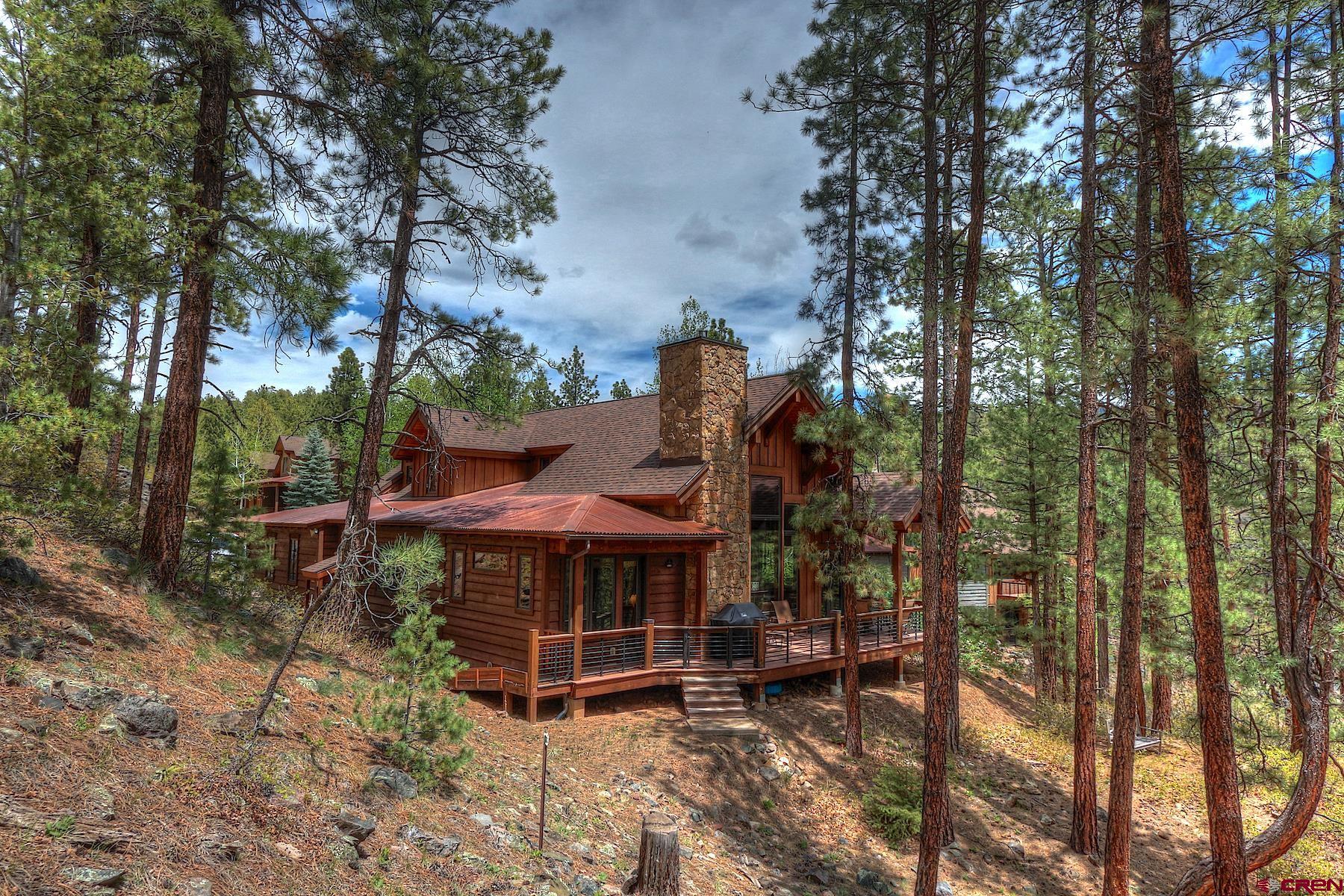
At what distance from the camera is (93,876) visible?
3580 mm

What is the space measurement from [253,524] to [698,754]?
7.75 metres

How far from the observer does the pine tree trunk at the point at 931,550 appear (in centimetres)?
820

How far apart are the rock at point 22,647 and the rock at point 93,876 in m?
2.77

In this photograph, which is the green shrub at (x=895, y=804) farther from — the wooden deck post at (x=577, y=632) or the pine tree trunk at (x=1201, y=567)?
the wooden deck post at (x=577, y=632)

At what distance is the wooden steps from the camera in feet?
38.6

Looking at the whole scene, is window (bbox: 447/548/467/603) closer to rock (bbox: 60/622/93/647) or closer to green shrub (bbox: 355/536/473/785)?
green shrub (bbox: 355/536/473/785)

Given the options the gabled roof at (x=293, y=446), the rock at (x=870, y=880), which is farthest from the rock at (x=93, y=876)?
the gabled roof at (x=293, y=446)

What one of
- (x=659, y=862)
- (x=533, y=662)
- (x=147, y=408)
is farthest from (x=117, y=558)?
(x=659, y=862)

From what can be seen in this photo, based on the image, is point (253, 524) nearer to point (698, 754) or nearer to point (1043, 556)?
point (698, 754)

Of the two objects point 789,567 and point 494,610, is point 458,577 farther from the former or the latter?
point 789,567

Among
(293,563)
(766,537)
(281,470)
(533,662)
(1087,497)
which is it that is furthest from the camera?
(281,470)

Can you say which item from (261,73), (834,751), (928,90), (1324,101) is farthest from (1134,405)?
(261,73)

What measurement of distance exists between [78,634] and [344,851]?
3518 millimetres

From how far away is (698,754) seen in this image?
35.9ft
